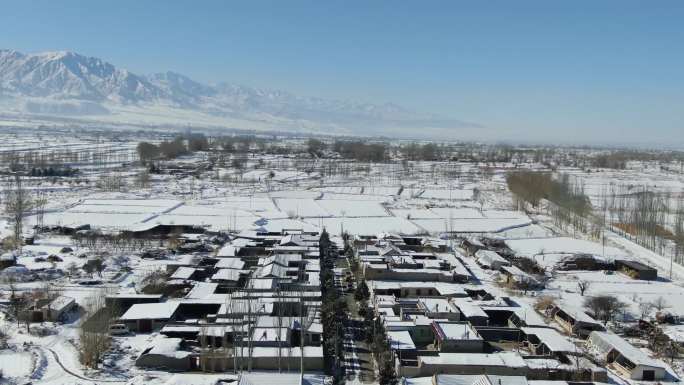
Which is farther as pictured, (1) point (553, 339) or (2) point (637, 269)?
(2) point (637, 269)

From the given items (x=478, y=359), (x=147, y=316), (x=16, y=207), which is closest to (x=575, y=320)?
(x=478, y=359)

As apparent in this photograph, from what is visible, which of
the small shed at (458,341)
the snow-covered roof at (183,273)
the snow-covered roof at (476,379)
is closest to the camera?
the snow-covered roof at (476,379)

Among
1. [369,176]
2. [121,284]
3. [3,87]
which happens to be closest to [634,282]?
[121,284]

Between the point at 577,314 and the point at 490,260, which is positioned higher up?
the point at 490,260

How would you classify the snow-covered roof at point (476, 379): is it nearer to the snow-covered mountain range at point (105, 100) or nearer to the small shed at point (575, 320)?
the small shed at point (575, 320)

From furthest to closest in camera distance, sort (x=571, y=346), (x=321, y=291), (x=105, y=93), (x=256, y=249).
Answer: (x=105, y=93)
(x=256, y=249)
(x=321, y=291)
(x=571, y=346)

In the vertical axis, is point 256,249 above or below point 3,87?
below

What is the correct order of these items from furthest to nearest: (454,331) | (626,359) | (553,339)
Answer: (454,331) < (553,339) < (626,359)

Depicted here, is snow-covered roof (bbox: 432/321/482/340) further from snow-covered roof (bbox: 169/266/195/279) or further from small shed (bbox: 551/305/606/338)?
snow-covered roof (bbox: 169/266/195/279)

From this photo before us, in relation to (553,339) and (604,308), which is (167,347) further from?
(604,308)

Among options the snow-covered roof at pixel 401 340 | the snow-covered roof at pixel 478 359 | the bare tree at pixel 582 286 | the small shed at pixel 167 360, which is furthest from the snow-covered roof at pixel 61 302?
the bare tree at pixel 582 286

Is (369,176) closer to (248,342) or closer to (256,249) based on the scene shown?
(256,249)
